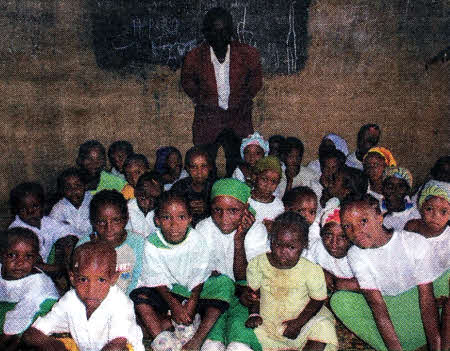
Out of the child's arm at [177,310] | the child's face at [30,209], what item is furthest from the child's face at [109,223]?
the child's face at [30,209]

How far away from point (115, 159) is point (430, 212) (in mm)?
2846

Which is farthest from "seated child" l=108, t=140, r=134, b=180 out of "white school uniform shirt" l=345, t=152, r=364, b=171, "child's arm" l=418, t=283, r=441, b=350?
"child's arm" l=418, t=283, r=441, b=350

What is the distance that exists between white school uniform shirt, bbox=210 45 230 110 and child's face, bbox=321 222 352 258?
1.79 meters

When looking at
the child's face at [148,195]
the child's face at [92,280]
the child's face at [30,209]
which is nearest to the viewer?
the child's face at [92,280]

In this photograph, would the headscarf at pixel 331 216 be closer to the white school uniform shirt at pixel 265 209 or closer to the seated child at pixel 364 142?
the white school uniform shirt at pixel 265 209

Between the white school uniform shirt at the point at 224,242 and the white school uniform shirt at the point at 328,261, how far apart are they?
1.16 ft

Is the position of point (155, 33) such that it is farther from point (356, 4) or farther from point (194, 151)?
→ point (356, 4)

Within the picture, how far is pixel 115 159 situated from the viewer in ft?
14.7

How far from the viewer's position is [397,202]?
358 cm

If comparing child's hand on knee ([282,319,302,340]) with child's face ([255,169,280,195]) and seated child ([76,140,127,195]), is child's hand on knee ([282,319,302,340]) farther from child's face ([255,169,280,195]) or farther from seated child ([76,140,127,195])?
seated child ([76,140,127,195])

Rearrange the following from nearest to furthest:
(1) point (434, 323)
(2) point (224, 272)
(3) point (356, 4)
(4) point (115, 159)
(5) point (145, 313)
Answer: (1) point (434, 323)
(5) point (145, 313)
(2) point (224, 272)
(4) point (115, 159)
(3) point (356, 4)

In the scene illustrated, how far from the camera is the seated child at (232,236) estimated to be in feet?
10.1

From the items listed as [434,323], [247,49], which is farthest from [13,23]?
[434,323]

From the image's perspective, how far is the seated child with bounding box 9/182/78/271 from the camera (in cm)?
346
